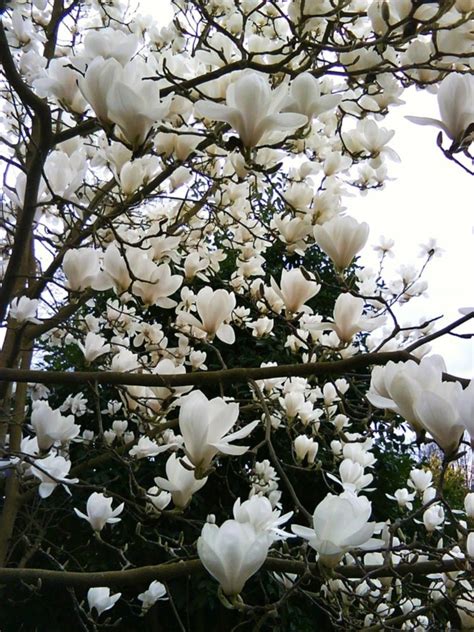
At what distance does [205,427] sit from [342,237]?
425 mm

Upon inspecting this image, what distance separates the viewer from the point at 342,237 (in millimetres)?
977

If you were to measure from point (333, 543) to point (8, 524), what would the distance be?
6.04 feet

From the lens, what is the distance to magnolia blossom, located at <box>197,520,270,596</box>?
0.62m

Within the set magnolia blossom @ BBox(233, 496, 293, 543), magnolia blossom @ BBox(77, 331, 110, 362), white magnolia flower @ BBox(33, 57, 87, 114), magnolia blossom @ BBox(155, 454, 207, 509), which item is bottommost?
magnolia blossom @ BBox(233, 496, 293, 543)

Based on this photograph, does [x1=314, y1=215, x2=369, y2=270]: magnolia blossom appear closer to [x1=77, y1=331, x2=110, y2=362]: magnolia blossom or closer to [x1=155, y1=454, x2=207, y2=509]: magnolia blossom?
[x1=155, y1=454, x2=207, y2=509]: magnolia blossom

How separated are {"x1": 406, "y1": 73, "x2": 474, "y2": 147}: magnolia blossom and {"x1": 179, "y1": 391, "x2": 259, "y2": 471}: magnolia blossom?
1.38ft

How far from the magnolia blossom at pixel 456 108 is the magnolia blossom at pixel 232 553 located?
52 centimetres

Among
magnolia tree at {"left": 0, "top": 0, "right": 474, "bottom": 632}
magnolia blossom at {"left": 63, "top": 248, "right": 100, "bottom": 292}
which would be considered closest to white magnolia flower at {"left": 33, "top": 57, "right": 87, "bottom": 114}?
magnolia tree at {"left": 0, "top": 0, "right": 474, "bottom": 632}

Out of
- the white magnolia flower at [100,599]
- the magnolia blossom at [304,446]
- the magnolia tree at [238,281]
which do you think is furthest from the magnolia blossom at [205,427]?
the white magnolia flower at [100,599]

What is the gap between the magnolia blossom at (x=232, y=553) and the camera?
0.62m

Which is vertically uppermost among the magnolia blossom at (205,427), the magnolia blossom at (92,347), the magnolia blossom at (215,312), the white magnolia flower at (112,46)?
the white magnolia flower at (112,46)

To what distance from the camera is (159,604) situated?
307 cm

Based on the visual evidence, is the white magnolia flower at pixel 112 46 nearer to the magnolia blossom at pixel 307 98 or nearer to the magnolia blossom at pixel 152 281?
the magnolia blossom at pixel 307 98

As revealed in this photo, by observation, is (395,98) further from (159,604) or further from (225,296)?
(159,604)
